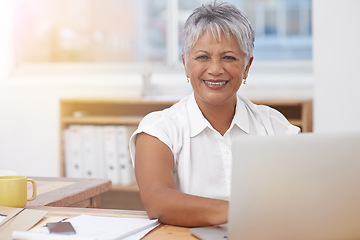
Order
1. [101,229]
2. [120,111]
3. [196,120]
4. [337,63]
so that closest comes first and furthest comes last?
1. [101,229]
2. [196,120]
3. [337,63]
4. [120,111]

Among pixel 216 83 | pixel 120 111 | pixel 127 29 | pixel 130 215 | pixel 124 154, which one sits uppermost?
pixel 127 29

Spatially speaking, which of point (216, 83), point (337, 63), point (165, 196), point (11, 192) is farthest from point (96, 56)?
point (165, 196)

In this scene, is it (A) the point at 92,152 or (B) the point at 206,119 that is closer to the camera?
(B) the point at 206,119

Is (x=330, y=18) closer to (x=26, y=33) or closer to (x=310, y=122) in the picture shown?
(x=310, y=122)

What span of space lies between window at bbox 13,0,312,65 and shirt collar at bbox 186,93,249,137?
8.01ft

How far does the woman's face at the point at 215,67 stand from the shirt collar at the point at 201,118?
5 centimetres

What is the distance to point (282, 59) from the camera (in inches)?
163

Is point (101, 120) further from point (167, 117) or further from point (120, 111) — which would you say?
point (167, 117)

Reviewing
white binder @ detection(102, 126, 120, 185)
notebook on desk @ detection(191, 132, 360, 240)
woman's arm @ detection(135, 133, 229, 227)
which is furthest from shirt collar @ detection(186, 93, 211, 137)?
white binder @ detection(102, 126, 120, 185)

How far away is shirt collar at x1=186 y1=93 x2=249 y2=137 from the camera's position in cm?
172

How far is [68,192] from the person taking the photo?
5.84ft

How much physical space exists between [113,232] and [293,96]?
270 centimetres

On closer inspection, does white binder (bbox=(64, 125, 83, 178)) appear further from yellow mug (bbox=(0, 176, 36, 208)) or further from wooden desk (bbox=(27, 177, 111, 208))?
yellow mug (bbox=(0, 176, 36, 208))

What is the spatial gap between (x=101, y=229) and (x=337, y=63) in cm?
229
